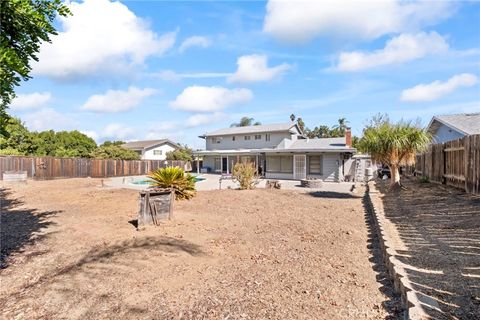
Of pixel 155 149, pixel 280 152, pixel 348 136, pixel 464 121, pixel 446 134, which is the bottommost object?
pixel 280 152

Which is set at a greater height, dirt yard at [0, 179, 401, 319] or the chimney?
the chimney

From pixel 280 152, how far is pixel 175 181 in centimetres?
1673

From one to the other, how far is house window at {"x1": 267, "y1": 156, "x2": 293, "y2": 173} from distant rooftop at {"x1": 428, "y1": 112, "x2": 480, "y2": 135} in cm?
1158

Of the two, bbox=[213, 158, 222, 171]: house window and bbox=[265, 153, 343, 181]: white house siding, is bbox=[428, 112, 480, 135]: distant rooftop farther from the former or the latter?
bbox=[213, 158, 222, 171]: house window

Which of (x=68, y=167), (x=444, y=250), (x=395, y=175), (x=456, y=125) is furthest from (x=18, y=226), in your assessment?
(x=456, y=125)

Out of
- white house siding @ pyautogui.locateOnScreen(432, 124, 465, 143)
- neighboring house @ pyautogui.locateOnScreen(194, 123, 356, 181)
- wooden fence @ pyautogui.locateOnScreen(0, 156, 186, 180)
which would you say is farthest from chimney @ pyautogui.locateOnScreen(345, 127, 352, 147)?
wooden fence @ pyautogui.locateOnScreen(0, 156, 186, 180)

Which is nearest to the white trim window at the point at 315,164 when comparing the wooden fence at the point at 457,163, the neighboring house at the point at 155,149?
the wooden fence at the point at 457,163

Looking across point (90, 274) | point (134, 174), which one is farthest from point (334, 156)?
point (90, 274)

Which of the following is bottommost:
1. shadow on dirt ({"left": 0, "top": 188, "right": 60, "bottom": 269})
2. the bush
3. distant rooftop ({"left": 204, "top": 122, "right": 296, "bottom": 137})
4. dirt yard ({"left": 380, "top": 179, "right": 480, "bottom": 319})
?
shadow on dirt ({"left": 0, "top": 188, "right": 60, "bottom": 269})

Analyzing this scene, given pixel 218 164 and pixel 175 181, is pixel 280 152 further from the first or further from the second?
pixel 175 181

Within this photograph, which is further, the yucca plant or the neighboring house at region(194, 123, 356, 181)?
the neighboring house at region(194, 123, 356, 181)

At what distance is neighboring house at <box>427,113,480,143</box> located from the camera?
58.3 ft

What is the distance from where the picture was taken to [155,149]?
4450cm

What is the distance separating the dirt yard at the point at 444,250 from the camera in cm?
327
